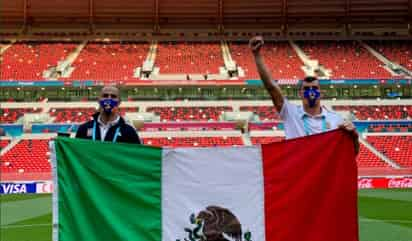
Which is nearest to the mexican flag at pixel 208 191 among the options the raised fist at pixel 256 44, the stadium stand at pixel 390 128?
the raised fist at pixel 256 44

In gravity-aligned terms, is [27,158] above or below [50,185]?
above

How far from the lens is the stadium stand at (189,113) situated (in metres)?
32.0

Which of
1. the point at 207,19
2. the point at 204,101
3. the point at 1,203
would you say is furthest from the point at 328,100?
the point at 1,203

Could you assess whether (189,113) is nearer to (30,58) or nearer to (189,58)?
(189,58)

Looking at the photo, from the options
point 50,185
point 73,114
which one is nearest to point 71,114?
point 73,114

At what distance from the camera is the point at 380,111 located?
33281mm

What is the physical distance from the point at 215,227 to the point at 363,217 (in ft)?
26.8

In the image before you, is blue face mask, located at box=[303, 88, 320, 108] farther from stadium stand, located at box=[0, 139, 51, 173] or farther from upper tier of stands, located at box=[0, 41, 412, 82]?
upper tier of stands, located at box=[0, 41, 412, 82]

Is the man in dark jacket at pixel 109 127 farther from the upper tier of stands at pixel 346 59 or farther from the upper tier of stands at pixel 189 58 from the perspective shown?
the upper tier of stands at pixel 346 59

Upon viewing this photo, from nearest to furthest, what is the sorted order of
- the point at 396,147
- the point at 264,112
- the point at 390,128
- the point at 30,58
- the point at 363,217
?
the point at 363,217 → the point at 396,147 → the point at 390,128 → the point at 264,112 → the point at 30,58

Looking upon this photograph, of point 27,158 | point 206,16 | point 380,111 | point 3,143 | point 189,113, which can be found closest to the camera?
point 27,158

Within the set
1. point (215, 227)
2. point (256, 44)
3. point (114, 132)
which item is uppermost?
point (256, 44)

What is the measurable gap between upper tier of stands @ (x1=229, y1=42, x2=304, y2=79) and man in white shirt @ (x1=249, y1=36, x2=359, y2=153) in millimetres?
30510

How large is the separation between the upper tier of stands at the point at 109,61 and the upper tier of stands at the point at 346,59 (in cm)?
1290
